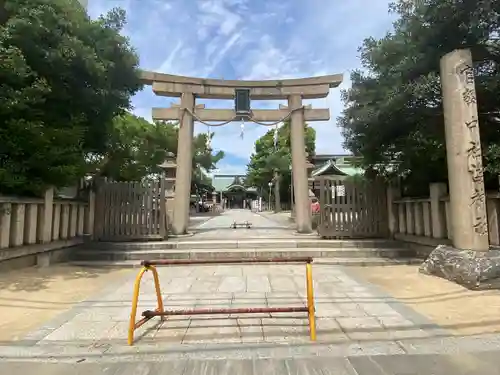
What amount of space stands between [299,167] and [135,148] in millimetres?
5756

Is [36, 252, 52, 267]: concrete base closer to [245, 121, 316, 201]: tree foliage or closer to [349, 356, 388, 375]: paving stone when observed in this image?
[349, 356, 388, 375]: paving stone

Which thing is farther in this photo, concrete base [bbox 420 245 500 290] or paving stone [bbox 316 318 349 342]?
concrete base [bbox 420 245 500 290]

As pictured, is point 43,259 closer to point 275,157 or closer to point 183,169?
point 183,169

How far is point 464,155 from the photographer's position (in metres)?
6.35

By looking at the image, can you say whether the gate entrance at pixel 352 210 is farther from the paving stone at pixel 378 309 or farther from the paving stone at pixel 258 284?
the paving stone at pixel 378 309

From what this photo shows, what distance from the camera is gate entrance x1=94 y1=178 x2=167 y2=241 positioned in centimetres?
973

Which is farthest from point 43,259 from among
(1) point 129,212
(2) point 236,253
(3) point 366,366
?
(3) point 366,366

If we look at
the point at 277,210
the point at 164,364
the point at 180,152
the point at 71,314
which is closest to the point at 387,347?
the point at 164,364

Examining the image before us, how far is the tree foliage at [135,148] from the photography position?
32.2 ft

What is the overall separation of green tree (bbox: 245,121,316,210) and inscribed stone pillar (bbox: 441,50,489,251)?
1762 centimetres

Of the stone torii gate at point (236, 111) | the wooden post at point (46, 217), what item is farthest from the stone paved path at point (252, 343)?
the stone torii gate at point (236, 111)

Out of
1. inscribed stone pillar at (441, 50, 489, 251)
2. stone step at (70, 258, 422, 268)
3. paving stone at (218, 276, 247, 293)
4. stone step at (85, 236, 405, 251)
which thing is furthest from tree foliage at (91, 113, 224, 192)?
inscribed stone pillar at (441, 50, 489, 251)

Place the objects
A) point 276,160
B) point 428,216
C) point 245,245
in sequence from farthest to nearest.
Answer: point 276,160 < point 245,245 < point 428,216

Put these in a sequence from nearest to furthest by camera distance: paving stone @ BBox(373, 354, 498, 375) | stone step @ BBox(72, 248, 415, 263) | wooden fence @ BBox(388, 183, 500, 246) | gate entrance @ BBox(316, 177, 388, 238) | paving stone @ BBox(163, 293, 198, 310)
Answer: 1. paving stone @ BBox(373, 354, 498, 375)
2. paving stone @ BBox(163, 293, 198, 310)
3. wooden fence @ BBox(388, 183, 500, 246)
4. stone step @ BBox(72, 248, 415, 263)
5. gate entrance @ BBox(316, 177, 388, 238)
